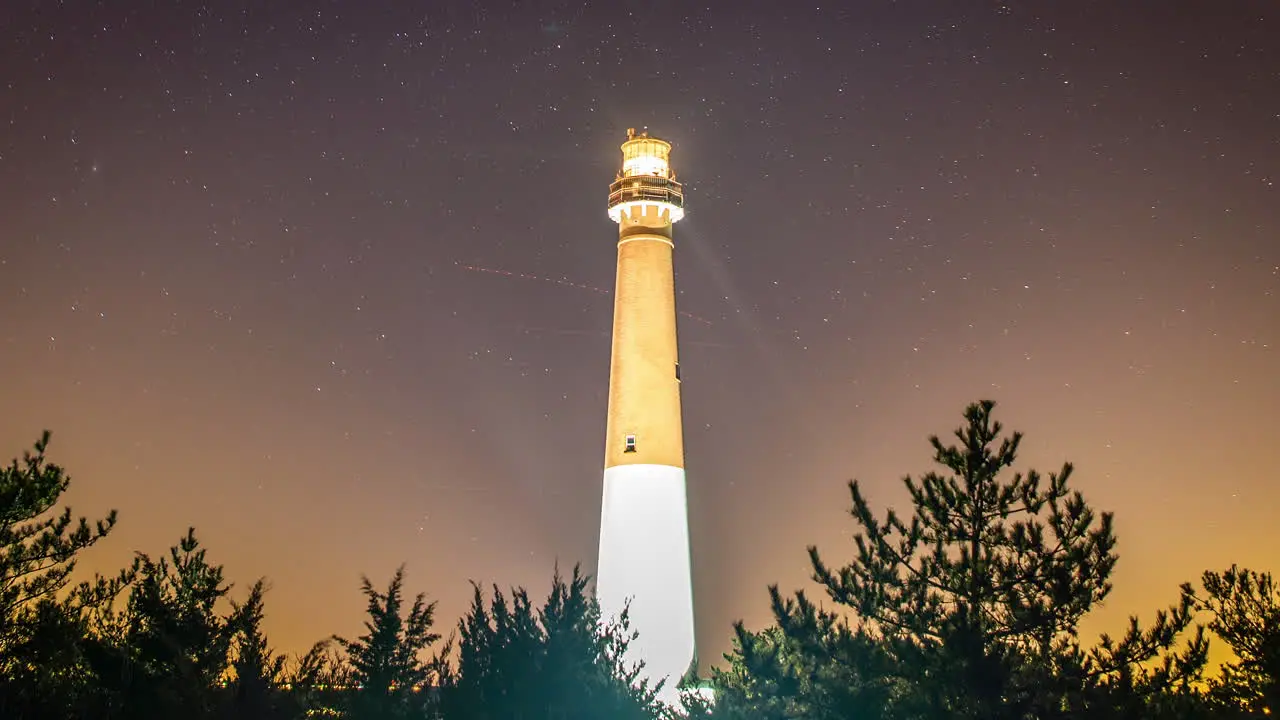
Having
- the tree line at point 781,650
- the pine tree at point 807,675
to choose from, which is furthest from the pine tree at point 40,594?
the pine tree at point 807,675

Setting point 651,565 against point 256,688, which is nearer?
point 256,688

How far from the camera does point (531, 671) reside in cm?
2088

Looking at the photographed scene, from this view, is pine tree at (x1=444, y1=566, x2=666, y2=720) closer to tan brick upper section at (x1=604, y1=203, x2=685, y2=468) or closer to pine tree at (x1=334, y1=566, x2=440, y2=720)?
pine tree at (x1=334, y1=566, x2=440, y2=720)

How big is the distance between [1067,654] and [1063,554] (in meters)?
1.76

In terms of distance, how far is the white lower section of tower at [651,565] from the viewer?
114ft

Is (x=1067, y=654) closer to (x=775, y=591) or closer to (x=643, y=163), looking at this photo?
(x=775, y=591)

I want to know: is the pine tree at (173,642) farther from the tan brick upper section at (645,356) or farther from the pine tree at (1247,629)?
the pine tree at (1247,629)

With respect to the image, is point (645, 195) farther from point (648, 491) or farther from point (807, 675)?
point (807, 675)

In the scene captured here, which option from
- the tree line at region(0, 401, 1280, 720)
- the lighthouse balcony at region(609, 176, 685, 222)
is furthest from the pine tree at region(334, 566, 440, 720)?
the lighthouse balcony at region(609, 176, 685, 222)

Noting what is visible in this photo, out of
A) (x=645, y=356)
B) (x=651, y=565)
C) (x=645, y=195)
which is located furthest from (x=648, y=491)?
(x=645, y=195)

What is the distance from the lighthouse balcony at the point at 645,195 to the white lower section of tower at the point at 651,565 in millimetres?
8300

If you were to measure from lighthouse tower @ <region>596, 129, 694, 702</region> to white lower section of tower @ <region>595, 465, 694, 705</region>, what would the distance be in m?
0.03

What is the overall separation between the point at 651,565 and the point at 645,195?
1113 cm

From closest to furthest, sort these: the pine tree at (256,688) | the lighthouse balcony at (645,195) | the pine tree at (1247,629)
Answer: the pine tree at (256,688) → the pine tree at (1247,629) → the lighthouse balcony at (645,195)
